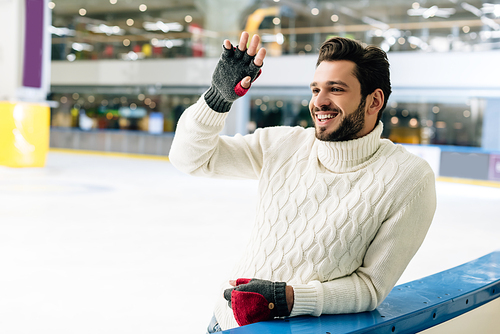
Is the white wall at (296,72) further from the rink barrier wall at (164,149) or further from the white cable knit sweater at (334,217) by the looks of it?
the white cable knit sweater at (334,217)

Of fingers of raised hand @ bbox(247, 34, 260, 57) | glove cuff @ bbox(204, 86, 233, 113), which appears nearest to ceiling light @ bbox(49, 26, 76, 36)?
glove cuff @ bbox(204, 86, 233, 113)

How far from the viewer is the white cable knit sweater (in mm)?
1550

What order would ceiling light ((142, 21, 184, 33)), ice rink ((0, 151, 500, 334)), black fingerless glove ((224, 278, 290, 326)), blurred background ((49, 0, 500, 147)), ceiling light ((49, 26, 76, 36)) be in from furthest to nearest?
ceiling light ((49, 26, 76, 36))
ceiling light ((142, 21, 184, 33))
blurred background ((49, 0, 500, 147))
ice rink ((0, 151, 500, 334))
black fingerless glove ((224, 278, 290, 326))

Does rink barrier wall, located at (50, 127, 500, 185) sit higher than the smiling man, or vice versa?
the smiling man

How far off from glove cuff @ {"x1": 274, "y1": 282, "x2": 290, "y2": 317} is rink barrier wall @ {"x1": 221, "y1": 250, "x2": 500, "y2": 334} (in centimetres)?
4

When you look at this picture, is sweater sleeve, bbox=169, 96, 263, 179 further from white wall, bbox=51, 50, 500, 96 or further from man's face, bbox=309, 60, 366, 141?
white wall, bbox=51, 50, 500, 96

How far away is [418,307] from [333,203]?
507 mm

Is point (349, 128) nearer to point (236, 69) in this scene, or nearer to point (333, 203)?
point (333, 203)

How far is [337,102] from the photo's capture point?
1602 millimetres

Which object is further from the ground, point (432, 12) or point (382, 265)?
point (432, 12)

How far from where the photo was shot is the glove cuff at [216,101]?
166 cm

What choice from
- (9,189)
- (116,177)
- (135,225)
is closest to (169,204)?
(135,225)

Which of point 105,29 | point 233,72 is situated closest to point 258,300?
point 233,72

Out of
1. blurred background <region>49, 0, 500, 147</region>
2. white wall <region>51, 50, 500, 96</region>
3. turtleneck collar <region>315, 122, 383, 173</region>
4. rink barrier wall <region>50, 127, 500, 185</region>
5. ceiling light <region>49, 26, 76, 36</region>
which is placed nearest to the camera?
turtleneck collar <region>315, 122, 383, 173</region>
